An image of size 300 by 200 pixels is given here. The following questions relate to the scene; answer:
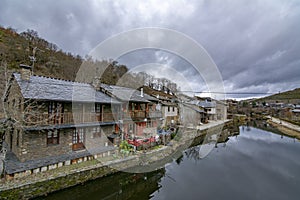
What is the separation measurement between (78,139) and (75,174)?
2844 millimetres

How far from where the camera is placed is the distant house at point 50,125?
8.36 metres

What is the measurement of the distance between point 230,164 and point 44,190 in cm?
1286

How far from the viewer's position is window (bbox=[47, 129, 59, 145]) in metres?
9.39

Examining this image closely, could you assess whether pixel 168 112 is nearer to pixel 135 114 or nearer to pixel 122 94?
pixel 135 114

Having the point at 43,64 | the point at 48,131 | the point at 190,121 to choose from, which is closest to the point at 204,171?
the point at 48,131

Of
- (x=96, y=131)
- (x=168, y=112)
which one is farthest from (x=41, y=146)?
(x=168, y=112)

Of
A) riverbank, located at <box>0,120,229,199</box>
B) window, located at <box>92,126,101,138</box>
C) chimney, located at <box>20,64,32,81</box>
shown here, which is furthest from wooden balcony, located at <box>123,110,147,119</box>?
chimney, located at <box>20,64,32,81</box>

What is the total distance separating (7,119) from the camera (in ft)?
25.0

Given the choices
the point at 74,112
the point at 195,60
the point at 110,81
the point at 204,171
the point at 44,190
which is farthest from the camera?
the point at 110,81

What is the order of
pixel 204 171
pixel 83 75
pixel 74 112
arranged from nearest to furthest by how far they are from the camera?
pixel 74 112 < pixel 204 171 < pixel 83 75

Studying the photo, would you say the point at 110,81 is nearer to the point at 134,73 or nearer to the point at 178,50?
the point at 134,73

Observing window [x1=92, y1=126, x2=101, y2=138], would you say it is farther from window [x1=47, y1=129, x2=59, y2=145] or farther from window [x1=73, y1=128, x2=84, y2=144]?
window [x1=47, y1=129, x2=59, y2=145]

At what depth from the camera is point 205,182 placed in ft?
32.9

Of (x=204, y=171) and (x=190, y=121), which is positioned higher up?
(x=190, y=121)
